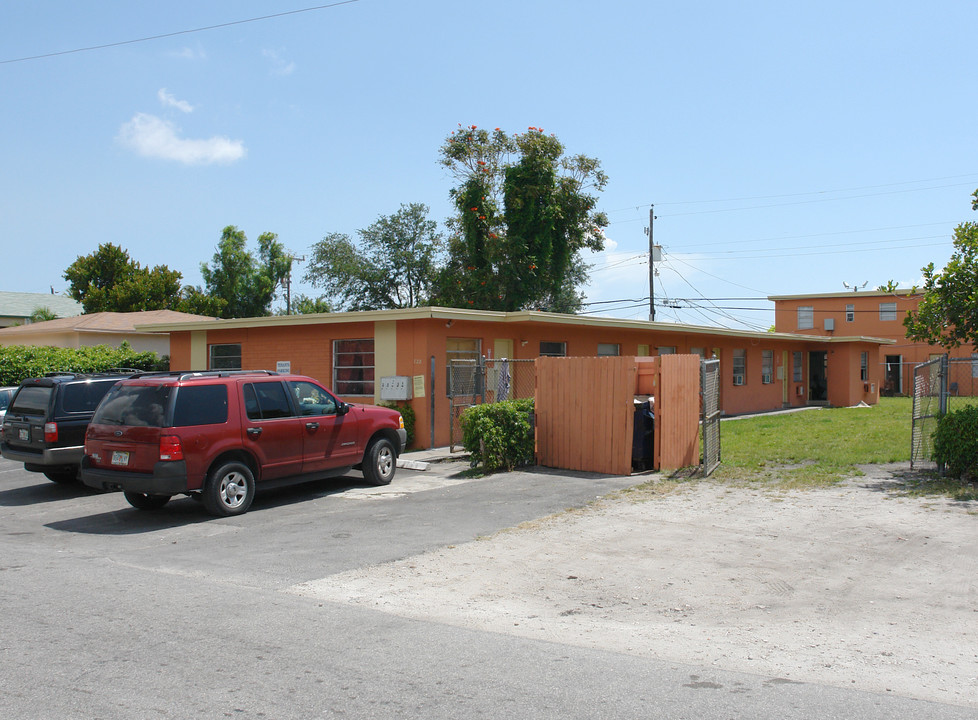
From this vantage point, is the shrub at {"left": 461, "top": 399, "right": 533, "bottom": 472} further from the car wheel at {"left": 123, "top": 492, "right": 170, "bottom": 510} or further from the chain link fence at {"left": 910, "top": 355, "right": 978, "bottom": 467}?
the chain link fence at {"left": 910, "top": 355, "right": 978, "bottom": 467}

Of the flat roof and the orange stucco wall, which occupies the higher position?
the flat roof

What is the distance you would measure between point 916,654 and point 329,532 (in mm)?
6072

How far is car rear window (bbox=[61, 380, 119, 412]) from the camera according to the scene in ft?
40.4

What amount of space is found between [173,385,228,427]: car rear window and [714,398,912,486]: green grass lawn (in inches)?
293

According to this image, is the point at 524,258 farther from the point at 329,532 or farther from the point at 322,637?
the point at 322,637

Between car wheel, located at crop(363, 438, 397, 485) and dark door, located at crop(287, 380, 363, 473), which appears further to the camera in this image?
car wheel, located at crop(363, 438, 397, 485)

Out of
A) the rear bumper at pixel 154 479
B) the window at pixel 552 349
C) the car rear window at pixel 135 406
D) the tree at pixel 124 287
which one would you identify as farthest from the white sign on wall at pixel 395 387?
the tree at pixel 124 287

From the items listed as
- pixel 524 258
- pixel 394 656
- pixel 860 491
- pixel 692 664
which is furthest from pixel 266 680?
pixel 524 258

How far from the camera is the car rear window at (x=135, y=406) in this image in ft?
32.0

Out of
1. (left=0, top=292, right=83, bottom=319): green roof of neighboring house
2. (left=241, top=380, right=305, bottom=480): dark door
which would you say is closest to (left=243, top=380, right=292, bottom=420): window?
(left=241, top=380, right=305, bottom=480): dark door

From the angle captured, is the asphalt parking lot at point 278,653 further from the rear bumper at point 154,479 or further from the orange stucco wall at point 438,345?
the orange stucco wall at point 438,345

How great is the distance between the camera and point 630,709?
4230 mm

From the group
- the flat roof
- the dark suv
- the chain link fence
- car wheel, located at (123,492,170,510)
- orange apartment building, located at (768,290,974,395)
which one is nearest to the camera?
car wheel, located at (123,492,170,510)

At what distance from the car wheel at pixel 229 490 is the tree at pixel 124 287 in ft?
127
